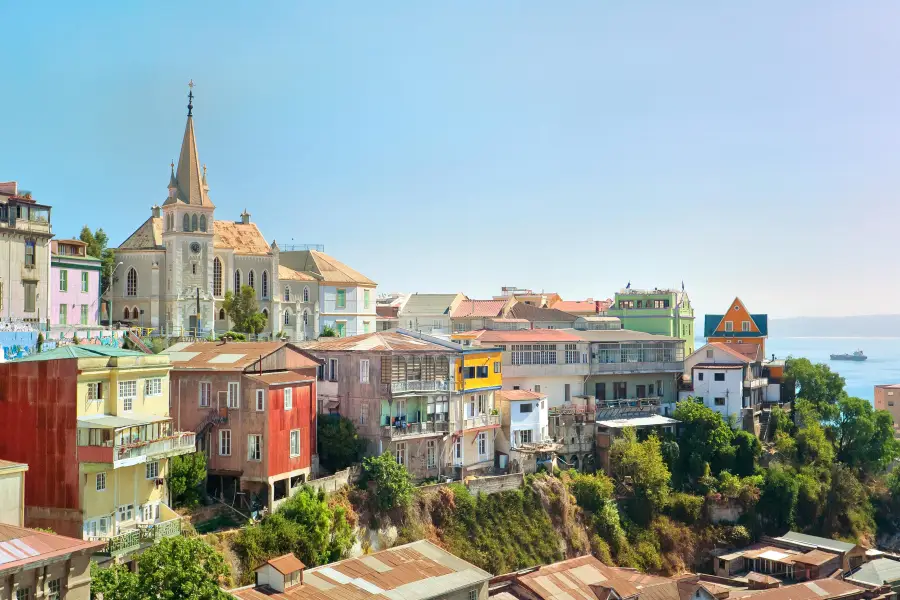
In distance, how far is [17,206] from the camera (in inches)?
2057

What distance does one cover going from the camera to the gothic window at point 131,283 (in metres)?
67.4

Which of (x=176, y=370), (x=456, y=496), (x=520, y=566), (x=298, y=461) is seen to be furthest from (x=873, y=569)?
(x=176, y=370)

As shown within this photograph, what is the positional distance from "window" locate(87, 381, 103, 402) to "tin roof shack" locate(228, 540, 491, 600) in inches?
329

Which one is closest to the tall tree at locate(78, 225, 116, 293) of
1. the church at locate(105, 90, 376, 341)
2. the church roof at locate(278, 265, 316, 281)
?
the church at locate(105, 90, 376, 341)

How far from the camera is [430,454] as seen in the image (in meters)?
52.9

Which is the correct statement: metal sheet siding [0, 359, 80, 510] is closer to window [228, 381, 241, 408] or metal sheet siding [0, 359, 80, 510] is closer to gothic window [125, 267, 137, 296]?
window [228, 381, 241, 408]

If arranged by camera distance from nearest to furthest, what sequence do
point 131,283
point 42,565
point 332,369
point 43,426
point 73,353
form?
point 42,565 < point 43,426 < point 73,353 < point 332,369 < point 131,283

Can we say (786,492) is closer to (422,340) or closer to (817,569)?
(817,569)

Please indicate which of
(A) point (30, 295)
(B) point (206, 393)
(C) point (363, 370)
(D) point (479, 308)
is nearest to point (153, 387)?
(B) point (206, 393)

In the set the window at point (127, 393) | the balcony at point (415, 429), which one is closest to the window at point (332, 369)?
the balcony at point (415, 429)

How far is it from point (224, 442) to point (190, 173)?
1155 inches

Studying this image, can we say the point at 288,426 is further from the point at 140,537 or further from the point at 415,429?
the point at 140,537

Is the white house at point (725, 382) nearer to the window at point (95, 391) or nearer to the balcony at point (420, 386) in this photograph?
the balcony at point (420, 386)

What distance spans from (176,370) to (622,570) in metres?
24.4
